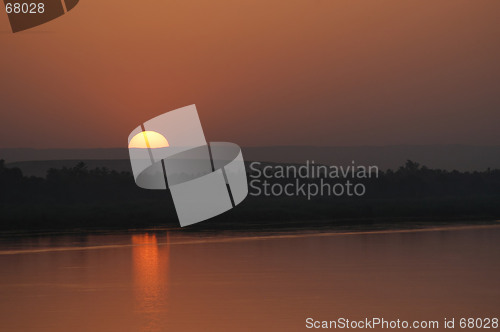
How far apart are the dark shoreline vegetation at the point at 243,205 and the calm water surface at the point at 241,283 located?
1067cm

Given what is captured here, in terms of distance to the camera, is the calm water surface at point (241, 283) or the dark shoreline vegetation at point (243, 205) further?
the dark shoreline vegetation at point (243, 205)

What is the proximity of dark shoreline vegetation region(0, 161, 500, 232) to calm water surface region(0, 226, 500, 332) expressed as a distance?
10.7 metres

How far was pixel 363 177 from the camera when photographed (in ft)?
239

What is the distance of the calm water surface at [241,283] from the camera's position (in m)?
11.2

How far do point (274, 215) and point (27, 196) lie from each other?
973 inches

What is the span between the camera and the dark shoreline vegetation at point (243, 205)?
3753cm

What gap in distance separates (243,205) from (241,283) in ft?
115

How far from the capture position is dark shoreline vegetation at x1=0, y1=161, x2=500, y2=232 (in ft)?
123

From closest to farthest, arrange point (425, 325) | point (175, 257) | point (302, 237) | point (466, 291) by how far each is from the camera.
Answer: point (425, 325)
point (466, 291)
point (175, 257)
point (302, 237)

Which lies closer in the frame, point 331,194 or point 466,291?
point 466,291

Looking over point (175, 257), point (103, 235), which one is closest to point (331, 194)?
point (103, 235)

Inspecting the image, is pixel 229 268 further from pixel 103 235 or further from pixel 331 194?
pixel 331 194

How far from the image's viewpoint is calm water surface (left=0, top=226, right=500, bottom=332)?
11211mm

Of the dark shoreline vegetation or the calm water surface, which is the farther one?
the dark shoreline vegetation
